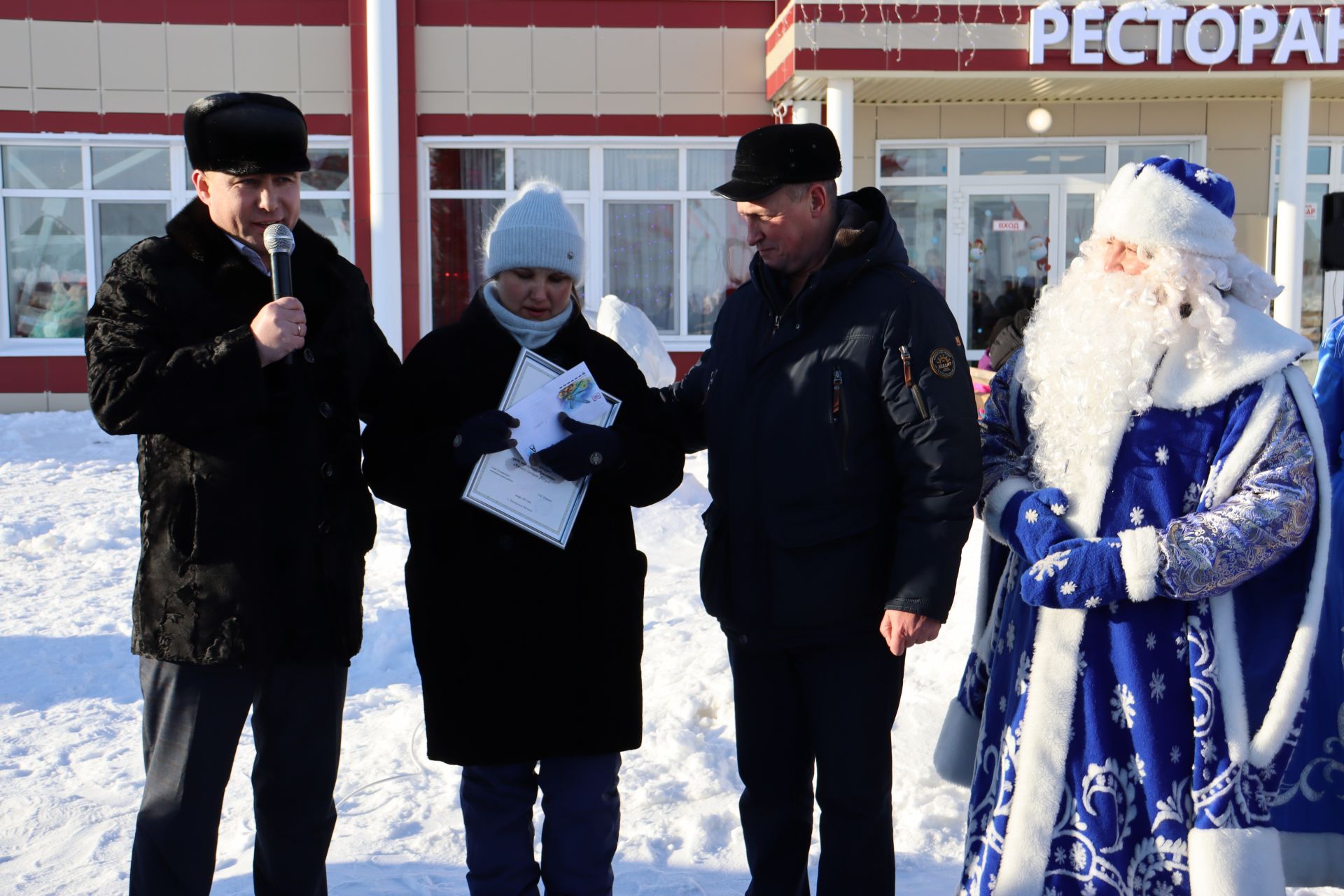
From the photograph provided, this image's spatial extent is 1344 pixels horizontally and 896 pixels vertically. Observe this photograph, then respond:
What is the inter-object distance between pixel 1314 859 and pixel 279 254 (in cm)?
260

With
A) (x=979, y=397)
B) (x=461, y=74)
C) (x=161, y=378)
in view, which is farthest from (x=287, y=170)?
(x=461, y=74)

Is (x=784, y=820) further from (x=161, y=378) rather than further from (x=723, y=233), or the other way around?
(x=723, y=233)

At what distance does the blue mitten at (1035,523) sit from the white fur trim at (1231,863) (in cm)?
63

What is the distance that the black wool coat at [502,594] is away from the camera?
8.75 feet

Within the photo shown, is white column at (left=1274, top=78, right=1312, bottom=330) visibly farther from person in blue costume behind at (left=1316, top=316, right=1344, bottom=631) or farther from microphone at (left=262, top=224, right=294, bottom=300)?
microphone at (left=262, top=224, right=294, bottom=300)

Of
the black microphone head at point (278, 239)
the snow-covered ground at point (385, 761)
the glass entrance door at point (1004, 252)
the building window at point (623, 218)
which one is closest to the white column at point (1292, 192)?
the glass entrance door at point (1004, 252)

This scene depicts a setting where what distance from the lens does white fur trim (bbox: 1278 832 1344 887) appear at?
8.63ft

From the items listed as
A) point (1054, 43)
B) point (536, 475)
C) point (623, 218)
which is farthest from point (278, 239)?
point (623, 218)

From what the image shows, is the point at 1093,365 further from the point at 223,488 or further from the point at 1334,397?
the point at 223,488

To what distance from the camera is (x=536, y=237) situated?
2.62 meters

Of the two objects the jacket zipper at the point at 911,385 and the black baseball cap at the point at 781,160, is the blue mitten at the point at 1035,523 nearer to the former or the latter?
the jacket zipper at the point at 911,385

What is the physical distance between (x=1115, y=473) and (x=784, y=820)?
1.13m

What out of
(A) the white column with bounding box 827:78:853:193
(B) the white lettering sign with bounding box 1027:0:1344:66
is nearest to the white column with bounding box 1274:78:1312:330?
(B) the white lettering sign with bounding box 1027:0:1344:66

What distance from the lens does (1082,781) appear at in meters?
2.41
